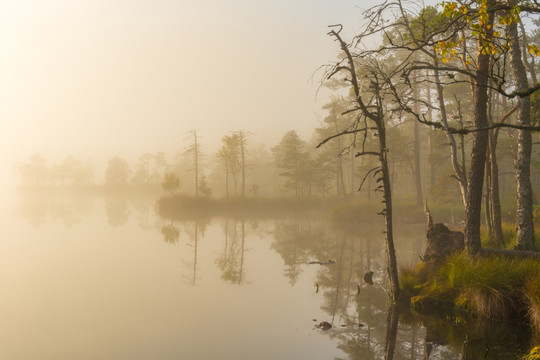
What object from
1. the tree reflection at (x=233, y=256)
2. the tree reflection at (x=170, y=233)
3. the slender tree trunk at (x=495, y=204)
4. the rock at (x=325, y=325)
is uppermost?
the slender tree trunk at (x=495, y=204)

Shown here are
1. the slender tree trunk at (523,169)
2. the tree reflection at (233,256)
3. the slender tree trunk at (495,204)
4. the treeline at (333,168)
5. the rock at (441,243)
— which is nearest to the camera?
the slender tree trunk at (523,169)

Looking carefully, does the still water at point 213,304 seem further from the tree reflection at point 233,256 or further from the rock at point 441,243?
the rock at point 441,243

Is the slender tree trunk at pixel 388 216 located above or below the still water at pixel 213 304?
above

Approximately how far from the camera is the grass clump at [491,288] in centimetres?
1024

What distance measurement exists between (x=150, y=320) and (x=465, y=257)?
359 inches

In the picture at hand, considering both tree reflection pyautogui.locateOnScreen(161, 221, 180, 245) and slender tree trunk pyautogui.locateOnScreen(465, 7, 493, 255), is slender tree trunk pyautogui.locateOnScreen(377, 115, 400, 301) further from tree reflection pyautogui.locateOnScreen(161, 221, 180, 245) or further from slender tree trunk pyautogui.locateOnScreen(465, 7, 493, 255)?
tree reflection pyautogui.locateOnScreen(161, 221, 180, 245)

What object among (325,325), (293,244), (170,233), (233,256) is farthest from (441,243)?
(170,233)

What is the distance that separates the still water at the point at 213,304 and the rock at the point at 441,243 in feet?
6.96

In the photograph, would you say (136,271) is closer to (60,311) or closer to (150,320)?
(60,311)

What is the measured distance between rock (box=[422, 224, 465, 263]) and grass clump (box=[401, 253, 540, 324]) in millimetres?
1111

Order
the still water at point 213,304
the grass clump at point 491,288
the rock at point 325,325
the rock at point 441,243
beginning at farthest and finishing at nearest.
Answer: the rock at point 441,243, the rock at point 325,325, the grass clump at point 491,288, the still water at point 213,304

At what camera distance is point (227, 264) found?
20391mm

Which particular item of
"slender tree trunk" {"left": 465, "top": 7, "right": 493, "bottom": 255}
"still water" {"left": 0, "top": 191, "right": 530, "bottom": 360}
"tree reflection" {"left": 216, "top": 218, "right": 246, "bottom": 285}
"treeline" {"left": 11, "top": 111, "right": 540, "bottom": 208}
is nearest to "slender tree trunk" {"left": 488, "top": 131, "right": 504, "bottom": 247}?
"treeline" {"left": 11, "top": 111, "right": 540, "bottom": 208}

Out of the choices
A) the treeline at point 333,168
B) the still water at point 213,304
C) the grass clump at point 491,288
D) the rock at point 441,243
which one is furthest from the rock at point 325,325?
the rock at point 441,243
